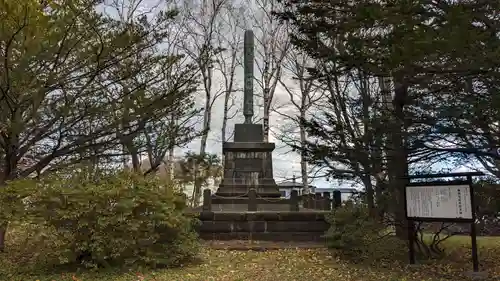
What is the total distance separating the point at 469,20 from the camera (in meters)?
4.87

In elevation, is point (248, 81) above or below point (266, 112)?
below

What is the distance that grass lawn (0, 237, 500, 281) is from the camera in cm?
643

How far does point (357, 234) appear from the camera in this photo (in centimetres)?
763

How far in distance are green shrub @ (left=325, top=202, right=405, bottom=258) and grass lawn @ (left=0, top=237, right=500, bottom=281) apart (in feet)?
0.64

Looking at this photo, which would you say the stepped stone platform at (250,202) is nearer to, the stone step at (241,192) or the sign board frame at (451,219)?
the stone step at (241,192)

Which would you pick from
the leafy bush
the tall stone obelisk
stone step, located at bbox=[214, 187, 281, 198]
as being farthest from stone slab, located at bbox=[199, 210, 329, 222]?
the tall stone obelisk

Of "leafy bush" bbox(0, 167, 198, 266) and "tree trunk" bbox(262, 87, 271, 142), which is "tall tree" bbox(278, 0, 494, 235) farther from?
"tree trunk" bbox(262, 87, 271, 142)

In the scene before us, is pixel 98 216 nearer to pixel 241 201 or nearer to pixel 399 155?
pixel 399 155

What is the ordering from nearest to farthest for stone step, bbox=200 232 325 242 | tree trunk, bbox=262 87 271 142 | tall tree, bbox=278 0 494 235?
tall tree, bbox=278 0 494 235 → stone step, bbox=200 232 325 242 → tree trunk, bbox=262 87 271 142

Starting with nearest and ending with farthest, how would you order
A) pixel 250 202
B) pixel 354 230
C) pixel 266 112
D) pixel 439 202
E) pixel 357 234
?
pixel 439 202
pixel 357 234
pixel 354 230
pixel 250 202
pixel 266 112

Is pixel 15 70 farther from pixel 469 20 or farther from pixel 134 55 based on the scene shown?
pixel 469 20

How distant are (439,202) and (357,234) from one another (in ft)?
4.95

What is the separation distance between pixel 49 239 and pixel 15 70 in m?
2.52

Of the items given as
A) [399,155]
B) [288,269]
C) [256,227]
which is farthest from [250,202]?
[399,155]
